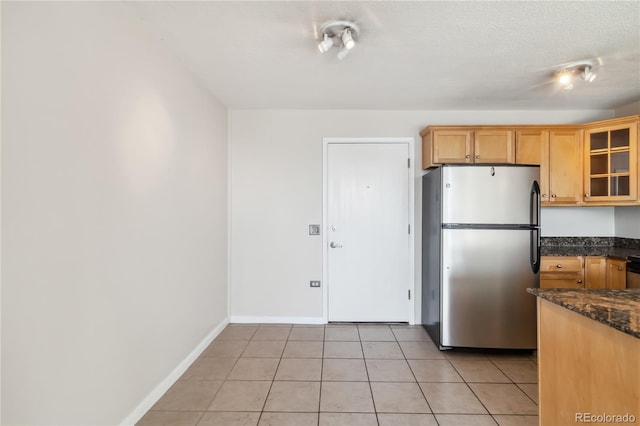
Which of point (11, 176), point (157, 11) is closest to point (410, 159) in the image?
point (157, 11)

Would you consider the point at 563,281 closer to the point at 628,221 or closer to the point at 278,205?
the point at 628,221

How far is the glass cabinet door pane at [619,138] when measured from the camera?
281cm

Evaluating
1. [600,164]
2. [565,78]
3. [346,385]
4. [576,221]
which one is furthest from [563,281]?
[346,385]

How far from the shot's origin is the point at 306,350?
8.96 feet

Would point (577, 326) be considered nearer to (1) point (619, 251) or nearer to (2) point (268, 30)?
(2) point (268, 30)

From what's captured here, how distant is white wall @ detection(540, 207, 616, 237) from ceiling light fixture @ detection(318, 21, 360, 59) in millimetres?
2949

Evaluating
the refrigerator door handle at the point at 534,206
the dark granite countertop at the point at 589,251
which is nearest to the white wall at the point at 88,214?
the refrigerator door handle at the point at 534,206

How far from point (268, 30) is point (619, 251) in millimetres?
3879

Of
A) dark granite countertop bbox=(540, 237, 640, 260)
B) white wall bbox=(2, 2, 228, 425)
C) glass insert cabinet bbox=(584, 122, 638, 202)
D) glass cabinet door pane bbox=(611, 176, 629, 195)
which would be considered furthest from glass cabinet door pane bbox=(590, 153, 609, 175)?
white wall bbox=(2, 2, 228, 425)

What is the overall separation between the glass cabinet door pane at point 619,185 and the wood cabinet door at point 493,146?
942 mm

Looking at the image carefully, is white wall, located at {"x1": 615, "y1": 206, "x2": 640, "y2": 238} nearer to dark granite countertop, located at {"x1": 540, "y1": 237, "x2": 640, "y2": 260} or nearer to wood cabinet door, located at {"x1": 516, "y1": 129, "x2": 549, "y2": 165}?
dark granite countertop, located at {"x1": 540, "y1": 237, "x2": 640, "y2": 260}

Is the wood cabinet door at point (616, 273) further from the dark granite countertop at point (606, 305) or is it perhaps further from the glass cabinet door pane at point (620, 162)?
the dark granite countertop at point (606, 305)

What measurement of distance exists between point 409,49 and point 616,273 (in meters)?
2.83

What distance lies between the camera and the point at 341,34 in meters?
1.85
